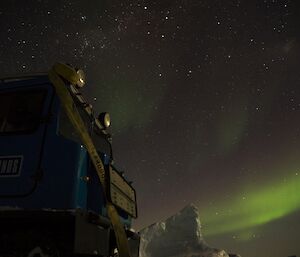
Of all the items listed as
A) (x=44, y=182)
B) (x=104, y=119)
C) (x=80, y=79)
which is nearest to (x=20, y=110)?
(x=44, y=182)

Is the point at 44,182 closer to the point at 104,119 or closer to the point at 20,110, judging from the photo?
the point at 20,110

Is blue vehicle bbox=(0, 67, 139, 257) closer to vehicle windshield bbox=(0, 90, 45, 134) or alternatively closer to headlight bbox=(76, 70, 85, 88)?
vehicle windshield bbox=(0, 90, 45, 134)

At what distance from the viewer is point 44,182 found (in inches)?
162

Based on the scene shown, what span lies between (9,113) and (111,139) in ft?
9.07

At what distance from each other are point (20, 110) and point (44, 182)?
103 cm

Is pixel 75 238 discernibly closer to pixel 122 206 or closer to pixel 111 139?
pixel 122 206

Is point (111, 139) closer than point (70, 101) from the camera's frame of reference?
No

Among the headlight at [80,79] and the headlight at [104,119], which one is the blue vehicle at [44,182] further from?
the headlight at [104,119]

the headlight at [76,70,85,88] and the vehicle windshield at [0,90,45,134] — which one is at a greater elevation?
the headlight at [76,70,85,88]

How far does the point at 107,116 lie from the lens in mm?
6758

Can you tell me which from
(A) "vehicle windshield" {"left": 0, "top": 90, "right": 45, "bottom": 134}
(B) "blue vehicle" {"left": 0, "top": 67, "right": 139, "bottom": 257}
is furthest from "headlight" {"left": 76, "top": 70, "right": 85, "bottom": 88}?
(A) "vehicle windshield" {"left": 0, "top": 90, "right": 45, "bottom": 134}

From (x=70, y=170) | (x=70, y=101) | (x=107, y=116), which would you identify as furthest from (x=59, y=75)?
(x=107, y=116)

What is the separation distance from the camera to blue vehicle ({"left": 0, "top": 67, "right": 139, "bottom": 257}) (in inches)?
152

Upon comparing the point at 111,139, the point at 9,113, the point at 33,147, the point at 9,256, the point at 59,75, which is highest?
the point at 111,139
